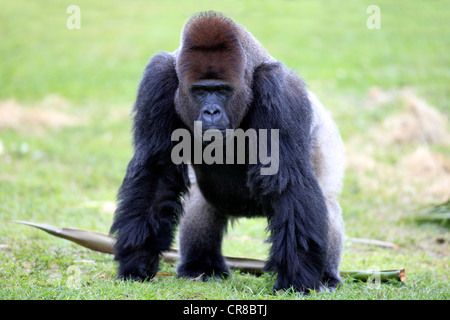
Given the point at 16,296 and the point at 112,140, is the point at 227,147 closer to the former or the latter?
the point at 16,296

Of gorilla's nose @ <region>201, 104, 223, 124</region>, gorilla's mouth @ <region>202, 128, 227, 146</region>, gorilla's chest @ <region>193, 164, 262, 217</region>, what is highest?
gorilla's nose @ <region>201, 104, 223, 124</region>

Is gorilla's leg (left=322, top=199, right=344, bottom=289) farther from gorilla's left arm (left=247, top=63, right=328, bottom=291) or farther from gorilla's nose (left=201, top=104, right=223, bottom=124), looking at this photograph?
gorilla's nose (left=201, top=104, right=223, bottom=124)

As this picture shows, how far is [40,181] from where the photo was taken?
9273mm

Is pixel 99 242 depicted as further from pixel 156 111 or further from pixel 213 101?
pixel 213 101

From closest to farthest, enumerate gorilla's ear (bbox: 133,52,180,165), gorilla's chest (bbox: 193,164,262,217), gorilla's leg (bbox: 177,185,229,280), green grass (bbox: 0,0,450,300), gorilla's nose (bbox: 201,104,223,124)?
gorilla's nose (bbox: 201,104,223,124) → gorilla's ear (bbox: 133,52,180,165) → gorilla's chest (bbox: 193,164,262,217) → green grass (bbox: 0,0,450,300) → gorilla's leg (bbox: 177,185,229,280)

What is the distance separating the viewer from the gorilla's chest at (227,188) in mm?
4925

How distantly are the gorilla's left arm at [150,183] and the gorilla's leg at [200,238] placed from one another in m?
0.59

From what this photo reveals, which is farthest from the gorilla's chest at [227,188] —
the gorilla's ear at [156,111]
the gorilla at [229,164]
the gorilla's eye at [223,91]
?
the gorilla's eye at [223,91]

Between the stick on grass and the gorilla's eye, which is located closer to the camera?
the gorilla's eye

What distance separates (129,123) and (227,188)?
808 cm

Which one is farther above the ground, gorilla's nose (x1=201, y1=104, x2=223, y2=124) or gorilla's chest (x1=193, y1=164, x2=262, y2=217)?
gorilla's nose (x1=201, y1=104, x2=223, y2=124)

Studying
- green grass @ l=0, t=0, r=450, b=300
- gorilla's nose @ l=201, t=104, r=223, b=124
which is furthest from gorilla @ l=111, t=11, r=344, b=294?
green grass @ l=0, t=0, r=450, b=300

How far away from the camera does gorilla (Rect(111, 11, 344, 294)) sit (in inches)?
174
